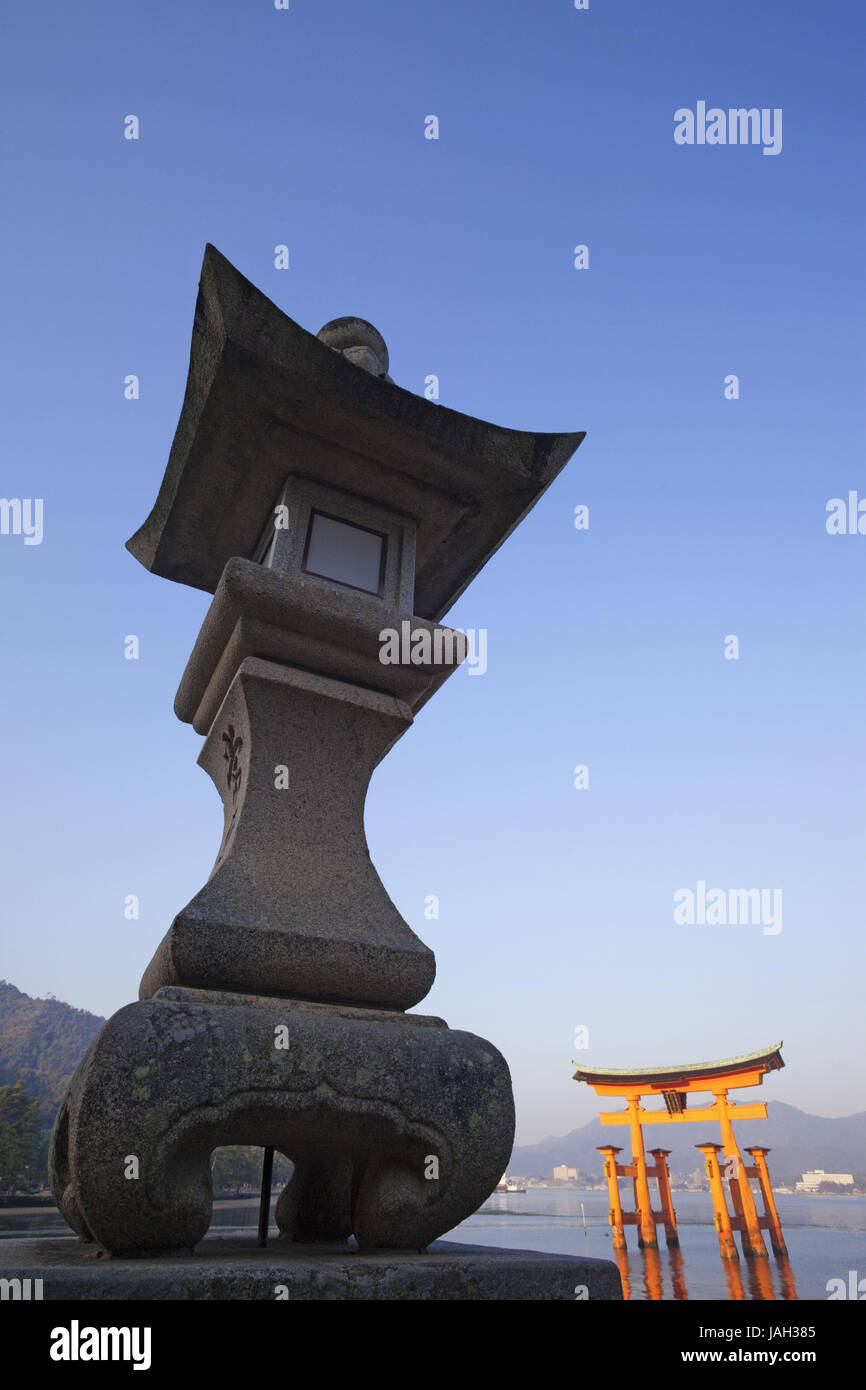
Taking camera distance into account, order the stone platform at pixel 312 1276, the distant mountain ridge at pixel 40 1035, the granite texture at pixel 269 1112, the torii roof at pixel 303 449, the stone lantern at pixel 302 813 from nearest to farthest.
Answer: the stone platform at pixel 312 1276, the granite texture at pixel 269 1112, the stone lantern at pixel 302 813, the torii roof at pixel 303 449, the distant mountain ridge at pixel 40 1035

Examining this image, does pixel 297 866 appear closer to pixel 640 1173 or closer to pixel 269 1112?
pixel 269 1112

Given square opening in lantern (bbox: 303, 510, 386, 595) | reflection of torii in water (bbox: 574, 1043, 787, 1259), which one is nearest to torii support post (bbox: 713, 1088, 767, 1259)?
reflection of torii in water (bbox: 574, 1043, 787, 1259)

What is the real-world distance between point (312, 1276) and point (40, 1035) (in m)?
139

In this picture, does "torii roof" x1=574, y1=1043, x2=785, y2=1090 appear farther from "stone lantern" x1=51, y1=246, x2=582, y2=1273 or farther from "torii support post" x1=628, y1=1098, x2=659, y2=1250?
"stone lantern" x1=51, y1=246, x2=582, y2=1273

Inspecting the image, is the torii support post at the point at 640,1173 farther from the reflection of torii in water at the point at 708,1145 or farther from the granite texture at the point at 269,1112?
the granite texture at the point at 269,1112

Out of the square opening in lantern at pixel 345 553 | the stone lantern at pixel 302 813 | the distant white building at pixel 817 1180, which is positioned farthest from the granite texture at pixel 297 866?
the distant white building at pixel 817 1180

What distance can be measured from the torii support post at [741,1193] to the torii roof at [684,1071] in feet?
2.87

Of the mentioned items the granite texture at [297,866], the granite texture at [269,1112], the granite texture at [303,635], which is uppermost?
the granite texture at [303,635]

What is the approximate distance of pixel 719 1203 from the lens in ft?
69.9

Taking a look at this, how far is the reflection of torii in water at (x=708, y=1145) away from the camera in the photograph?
20859 mm

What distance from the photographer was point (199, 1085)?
2270 millimetres

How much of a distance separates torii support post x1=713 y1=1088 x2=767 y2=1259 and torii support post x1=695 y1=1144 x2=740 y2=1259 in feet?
1.12
